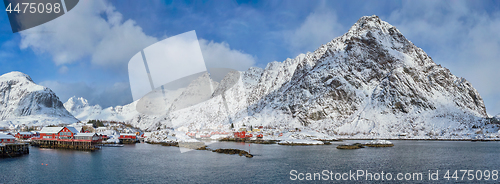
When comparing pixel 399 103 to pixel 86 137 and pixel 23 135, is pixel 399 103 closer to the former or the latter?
pixel 86 137

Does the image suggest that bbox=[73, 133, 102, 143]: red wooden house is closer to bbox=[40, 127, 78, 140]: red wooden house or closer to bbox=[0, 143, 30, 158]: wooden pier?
bbox=[40, 127, 78, 140]: red wooden house

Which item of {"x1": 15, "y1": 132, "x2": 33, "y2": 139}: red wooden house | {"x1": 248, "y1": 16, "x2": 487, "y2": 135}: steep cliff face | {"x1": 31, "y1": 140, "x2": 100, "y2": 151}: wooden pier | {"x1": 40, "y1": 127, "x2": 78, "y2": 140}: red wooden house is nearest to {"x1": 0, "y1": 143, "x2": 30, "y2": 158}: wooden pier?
{"x1": 31, "y1": 140, "x2": 100, "y2": 151}: wooden pier

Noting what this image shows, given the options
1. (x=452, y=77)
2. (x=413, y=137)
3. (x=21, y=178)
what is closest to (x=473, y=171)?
(x=21, y=178)

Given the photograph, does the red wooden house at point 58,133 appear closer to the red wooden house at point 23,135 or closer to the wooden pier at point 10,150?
the red wooden house at point 23,135

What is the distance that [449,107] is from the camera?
6156 inches

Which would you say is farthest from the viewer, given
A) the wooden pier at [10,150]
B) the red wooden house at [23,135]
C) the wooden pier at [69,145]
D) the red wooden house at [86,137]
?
the red wooden house at [23,135]

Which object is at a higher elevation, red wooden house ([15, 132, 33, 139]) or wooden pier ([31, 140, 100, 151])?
red wooden house ([15, 132, 33, 139])

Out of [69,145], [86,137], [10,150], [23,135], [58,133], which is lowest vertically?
[69,145]

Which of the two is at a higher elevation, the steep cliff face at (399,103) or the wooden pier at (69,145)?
the steep cliff face at (399,103)

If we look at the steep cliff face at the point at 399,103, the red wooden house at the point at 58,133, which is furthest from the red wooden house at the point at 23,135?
the steep cliff face at the point at 399,103

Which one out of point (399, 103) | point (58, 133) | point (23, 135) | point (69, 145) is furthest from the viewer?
point (399, 103)

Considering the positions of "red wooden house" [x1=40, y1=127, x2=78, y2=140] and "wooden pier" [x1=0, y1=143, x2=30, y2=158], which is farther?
"red wooden house" [x1=40, y1=127, x2=78, y2=140]

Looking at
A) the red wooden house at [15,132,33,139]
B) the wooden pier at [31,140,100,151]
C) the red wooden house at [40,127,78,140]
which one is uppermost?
the red wooden house at [40,127,78,140]

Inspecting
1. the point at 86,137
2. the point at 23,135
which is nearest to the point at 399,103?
the point at 86,137
